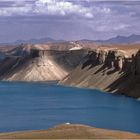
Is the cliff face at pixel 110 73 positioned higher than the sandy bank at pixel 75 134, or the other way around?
the sandy bank at pixel 75 134

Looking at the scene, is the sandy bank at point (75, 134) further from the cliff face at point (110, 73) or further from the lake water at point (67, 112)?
the cliff face at point (110, 73)

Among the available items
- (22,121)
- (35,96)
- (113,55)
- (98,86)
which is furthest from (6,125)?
(113,55)

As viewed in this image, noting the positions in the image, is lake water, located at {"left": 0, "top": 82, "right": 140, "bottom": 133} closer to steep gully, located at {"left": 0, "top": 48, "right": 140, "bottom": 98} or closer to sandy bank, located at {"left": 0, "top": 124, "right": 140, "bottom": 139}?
steep gully, located at {"left": 0, "top": 48, "right": 140, "bottom": 98}

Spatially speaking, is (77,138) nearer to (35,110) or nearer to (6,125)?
(6,125)

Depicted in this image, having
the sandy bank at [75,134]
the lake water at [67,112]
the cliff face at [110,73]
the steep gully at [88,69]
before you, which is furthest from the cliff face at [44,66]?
the sandy bank at [75,134]

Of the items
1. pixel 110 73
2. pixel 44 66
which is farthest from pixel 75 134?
pixel 44 66

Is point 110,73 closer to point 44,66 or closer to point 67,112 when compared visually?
point 44,66
